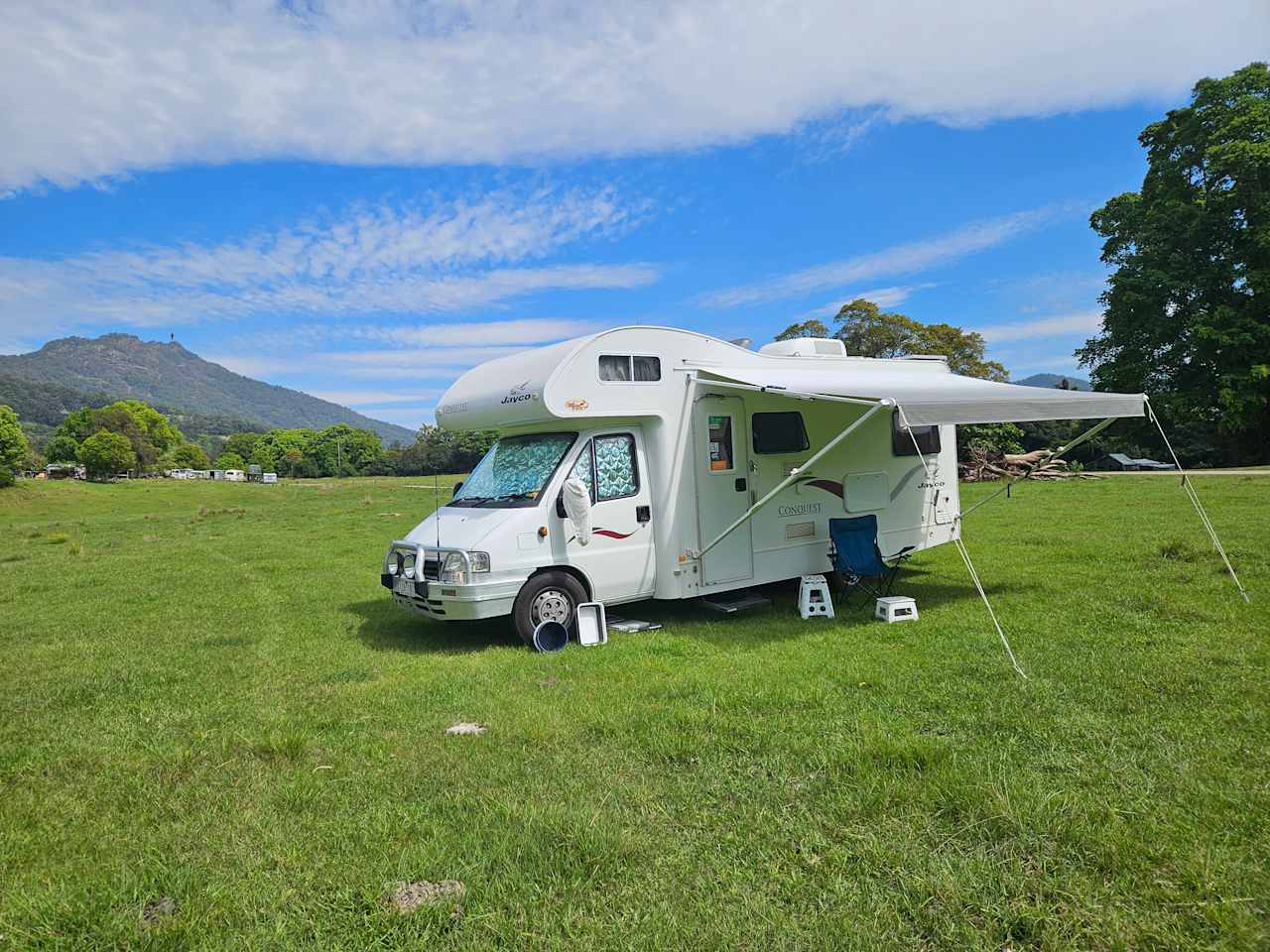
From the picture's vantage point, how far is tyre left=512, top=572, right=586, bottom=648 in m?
7.38

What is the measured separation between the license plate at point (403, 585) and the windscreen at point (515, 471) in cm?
105

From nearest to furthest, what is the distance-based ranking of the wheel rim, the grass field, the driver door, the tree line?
the grass field < the wheel rim < the driver door < the tree line

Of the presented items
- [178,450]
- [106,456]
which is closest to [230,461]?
[178,450]

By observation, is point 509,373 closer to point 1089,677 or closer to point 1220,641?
point 1089,677

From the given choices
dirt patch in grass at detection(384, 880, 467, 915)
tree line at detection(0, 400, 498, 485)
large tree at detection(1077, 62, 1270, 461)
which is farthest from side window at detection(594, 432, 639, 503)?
tree line at detection(0, 400, 498, 485)

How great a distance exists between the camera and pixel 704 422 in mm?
8477

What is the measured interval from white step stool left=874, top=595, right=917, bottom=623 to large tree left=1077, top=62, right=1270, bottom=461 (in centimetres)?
2817

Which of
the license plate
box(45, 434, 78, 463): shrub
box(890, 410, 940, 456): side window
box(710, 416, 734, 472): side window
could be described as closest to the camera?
the license plate

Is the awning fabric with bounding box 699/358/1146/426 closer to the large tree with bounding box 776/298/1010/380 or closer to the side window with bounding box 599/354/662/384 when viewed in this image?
the side window with bounding box 599/354/662/384

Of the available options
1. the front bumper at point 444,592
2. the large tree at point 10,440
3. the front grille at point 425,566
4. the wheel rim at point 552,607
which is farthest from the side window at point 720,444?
the large tree at point 10,440

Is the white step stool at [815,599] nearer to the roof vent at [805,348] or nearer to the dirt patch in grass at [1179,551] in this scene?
the roof vent at [805,348]

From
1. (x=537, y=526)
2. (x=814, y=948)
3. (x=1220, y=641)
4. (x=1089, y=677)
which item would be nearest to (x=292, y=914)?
(x=814, y=948)

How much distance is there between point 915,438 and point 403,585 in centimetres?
694

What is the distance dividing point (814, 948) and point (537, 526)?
17.0 ft
